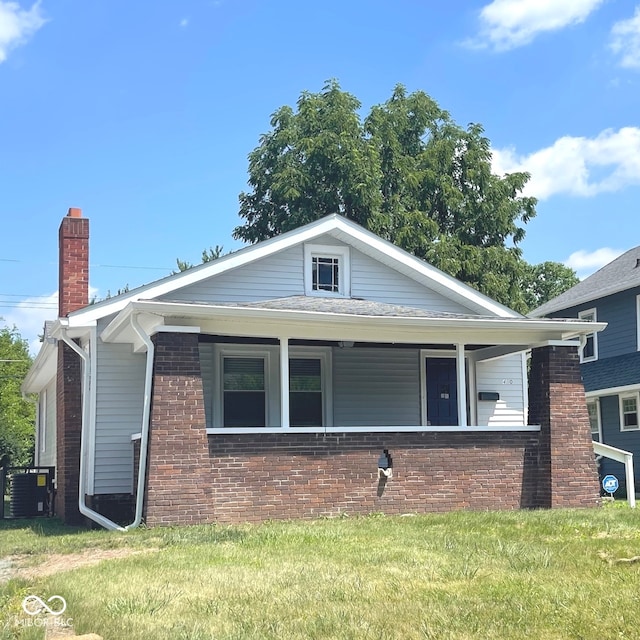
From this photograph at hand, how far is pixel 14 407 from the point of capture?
43.3 meters

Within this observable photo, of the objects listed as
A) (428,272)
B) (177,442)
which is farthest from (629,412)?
(177,442)

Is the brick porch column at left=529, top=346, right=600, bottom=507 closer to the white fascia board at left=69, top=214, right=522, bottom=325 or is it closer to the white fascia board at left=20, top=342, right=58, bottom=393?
the white fascia board at left=69, top=214, right=522, bottom=325

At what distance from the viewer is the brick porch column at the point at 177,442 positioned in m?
11.7

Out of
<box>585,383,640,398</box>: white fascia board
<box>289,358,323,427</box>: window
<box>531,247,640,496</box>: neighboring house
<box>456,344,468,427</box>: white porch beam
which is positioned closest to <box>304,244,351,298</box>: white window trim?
<box>289,358,323,427</box>: window

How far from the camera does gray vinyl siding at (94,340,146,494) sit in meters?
14.5

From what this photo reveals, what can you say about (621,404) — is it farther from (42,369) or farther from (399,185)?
(42,369)

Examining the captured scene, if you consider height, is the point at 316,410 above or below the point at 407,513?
above

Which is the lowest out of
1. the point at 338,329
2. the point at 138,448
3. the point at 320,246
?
the point at 138,448

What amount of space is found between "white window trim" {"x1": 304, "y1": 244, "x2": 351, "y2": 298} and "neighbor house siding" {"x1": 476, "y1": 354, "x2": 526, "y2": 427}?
10.4 feet

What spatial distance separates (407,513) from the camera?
13.1 m

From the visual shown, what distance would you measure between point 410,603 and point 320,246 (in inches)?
404

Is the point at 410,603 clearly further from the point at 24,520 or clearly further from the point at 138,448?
the point at 24,520

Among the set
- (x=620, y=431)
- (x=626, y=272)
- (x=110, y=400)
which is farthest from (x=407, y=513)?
(x=626, y=272)

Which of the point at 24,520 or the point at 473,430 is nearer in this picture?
the point at 473,430
